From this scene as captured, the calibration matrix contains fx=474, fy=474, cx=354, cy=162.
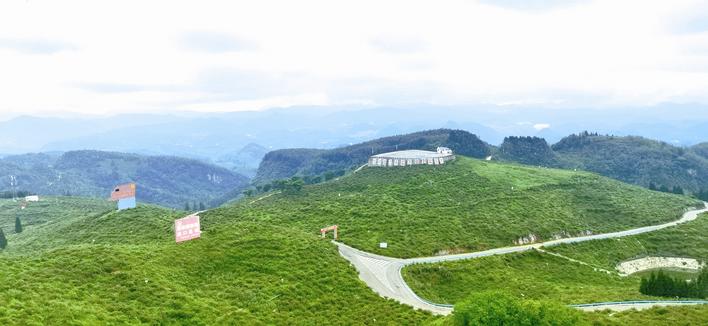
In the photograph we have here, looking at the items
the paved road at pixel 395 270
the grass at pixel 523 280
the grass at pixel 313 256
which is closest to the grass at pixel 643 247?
the paved road at pixel 395 270

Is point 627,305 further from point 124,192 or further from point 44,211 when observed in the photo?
point 44,211

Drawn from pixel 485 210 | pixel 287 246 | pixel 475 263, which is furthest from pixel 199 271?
pixel 485 210

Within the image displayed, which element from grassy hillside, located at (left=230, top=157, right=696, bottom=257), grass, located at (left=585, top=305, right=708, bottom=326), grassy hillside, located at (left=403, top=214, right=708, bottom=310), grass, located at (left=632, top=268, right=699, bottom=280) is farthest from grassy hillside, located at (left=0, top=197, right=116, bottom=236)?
grass, located at (left=585, top=305, right=708, bottom=326)

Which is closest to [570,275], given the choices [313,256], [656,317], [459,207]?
[656,317]

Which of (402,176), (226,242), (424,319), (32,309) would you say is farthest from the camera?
(402,176)

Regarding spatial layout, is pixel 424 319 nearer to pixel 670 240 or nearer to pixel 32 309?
pixel 32 309

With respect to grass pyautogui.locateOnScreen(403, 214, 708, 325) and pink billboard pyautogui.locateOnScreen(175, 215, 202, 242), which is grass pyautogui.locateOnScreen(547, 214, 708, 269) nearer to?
grass pyautogui.locateOnScreen(403, 214, 708, 325)
